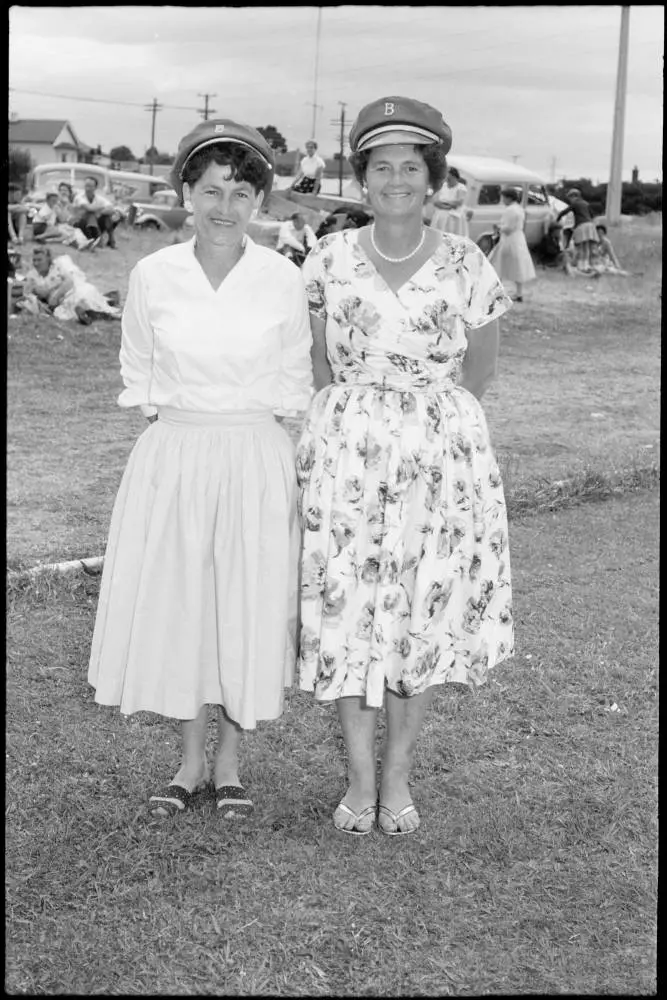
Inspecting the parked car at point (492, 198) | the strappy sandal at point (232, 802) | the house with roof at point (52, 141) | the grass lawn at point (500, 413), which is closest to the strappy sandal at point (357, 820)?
the strappy sandal at point (232, 802)

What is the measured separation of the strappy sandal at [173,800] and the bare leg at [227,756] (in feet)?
0.30

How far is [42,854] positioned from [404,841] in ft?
3.51

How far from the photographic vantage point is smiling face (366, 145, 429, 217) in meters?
3.42

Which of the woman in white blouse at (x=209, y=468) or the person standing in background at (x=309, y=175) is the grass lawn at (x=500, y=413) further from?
the person standing in background at (x=309, y=175)

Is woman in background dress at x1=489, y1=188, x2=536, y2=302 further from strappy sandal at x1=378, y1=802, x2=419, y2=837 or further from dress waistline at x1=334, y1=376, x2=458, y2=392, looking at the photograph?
strappy sandal at x1=378, y1=802, x2=419, y2=837

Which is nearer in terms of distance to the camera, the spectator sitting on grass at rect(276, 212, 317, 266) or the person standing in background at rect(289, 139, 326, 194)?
the spectator sitting on grass at rect(276, 212, 317, 266)

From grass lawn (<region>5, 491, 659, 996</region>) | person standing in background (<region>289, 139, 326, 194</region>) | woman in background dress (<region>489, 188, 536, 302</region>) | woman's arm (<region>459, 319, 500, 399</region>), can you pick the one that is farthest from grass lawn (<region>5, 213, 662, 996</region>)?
person standing in background (<region>289, 139, 326, 194</region>)

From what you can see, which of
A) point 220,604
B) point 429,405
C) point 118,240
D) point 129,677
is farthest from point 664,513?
point 118,240

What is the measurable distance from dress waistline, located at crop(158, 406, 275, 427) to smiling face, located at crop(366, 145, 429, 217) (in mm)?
706

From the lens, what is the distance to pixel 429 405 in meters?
3.52

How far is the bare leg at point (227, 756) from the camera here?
148 inches

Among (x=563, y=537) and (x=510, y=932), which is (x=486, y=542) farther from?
(x=563, y=537)

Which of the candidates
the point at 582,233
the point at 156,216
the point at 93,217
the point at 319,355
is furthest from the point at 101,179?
the point at 319,355

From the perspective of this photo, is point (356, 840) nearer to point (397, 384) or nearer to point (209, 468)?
point (209, 468)
